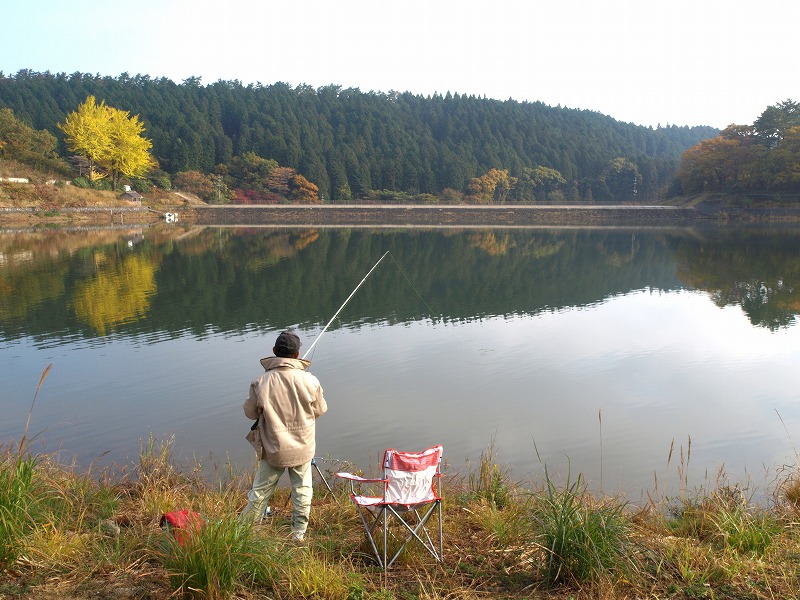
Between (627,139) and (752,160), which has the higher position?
(627,139)

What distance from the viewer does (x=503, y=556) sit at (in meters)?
3.56

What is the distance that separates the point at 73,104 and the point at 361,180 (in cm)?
3357

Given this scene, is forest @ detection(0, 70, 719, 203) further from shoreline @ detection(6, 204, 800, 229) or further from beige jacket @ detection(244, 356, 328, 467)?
beige jacket @ detection(244, 356, 328, 467)

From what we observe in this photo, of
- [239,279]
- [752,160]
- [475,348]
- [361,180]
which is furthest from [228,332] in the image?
[361,180]

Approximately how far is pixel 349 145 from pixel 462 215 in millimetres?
24276

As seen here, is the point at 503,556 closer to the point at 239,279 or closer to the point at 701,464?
the point at 701,464

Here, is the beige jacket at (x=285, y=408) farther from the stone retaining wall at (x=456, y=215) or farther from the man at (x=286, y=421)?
the stone retaining wall at (x=456, y=215)

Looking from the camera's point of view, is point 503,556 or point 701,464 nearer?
point 503,556

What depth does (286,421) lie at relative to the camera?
3646 mm

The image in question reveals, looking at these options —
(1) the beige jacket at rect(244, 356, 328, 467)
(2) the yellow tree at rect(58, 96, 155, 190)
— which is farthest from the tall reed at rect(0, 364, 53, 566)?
(2) the yellow tree at rect(58, 96, 155, 190)

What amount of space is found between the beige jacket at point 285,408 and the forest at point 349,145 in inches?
2268

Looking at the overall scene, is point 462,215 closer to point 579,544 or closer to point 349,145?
point 349,145

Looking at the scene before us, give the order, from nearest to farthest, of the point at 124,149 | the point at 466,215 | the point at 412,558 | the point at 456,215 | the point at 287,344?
1. the point at 412,558
2. the point at 287,344
3. the point at 124,149
4. the point at 456,215
5. the point at 466,215

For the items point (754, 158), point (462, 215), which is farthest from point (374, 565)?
point (754, 158)
